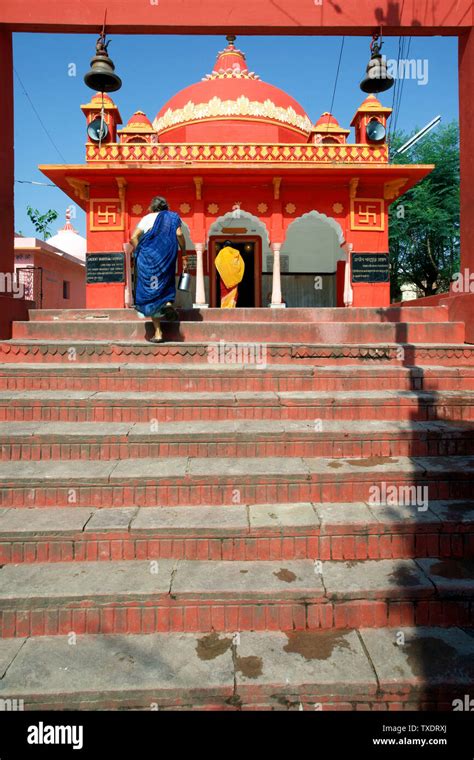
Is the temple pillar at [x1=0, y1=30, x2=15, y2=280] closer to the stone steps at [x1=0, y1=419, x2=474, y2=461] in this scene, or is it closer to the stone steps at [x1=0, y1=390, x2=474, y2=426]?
the stone steps at [x1=0, y1=390, x2=474, y2=426]

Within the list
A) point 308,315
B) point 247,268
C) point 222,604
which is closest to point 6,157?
point 308,315

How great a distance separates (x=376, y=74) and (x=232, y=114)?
8.53 m

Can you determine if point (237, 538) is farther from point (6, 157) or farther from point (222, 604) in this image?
point (6, 157)

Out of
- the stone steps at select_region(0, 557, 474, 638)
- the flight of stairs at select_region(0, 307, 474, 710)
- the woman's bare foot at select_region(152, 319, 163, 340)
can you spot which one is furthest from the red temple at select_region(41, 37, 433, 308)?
the stone steps at select_region(0, 557, 474, 638)

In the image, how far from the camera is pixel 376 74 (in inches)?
243

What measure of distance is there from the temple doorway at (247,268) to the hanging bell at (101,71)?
23.4ft

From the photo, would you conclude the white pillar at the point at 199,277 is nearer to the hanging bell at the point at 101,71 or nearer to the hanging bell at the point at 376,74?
the hanging bell at the point at 101,71

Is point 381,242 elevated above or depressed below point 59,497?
above

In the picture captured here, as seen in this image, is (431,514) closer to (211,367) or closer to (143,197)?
(211,367)

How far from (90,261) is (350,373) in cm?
901

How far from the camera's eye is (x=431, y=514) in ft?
9.64

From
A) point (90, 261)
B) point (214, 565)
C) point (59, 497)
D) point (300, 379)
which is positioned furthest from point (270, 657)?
point (90, 261)

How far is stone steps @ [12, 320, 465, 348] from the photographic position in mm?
5328
